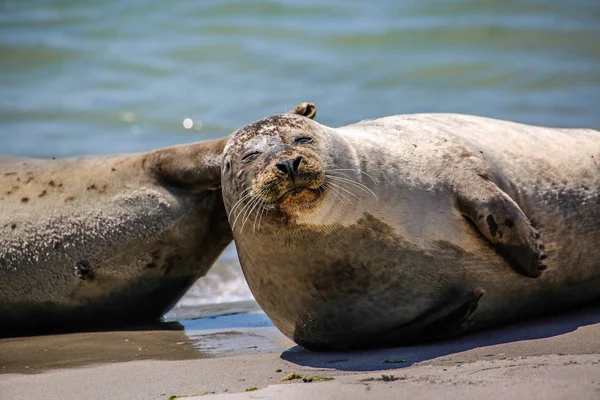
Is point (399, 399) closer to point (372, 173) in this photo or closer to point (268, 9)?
point (372, 173)

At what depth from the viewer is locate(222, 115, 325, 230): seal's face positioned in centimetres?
448

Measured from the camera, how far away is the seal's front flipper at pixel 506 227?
15.9 feet

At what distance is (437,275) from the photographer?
4922mm

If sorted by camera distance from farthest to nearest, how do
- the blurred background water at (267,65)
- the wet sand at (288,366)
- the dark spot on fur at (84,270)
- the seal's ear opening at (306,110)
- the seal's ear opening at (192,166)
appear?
the blurred background water at (267,65)
the dark spot on fur at (84,270)
the seal's ear opening at (192,166)
the seal's ear opening at (306,110)
the wet sand at (288,366)

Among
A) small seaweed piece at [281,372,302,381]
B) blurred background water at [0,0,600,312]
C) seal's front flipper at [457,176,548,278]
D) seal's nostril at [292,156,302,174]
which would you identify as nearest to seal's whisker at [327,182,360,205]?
seal's nostril at [292,156,302,174]

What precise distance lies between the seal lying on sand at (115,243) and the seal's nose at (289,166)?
189cm

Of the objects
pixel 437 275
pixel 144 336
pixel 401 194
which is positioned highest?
pixel 401 194

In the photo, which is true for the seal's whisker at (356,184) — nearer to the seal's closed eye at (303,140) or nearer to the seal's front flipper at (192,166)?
the seal's closed eye at (303,140)

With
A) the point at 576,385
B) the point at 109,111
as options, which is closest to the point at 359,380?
the point at 576,385

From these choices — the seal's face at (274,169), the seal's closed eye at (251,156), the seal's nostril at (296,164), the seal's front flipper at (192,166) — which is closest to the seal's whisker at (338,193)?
the seal's face at (274,169)

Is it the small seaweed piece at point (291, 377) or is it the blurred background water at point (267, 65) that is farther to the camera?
the blurred background water at point (267, 65)

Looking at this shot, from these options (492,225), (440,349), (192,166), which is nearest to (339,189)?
Result: (492,225)

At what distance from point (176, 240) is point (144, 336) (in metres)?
0.66

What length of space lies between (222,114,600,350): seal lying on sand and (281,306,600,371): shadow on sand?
0.08 m
